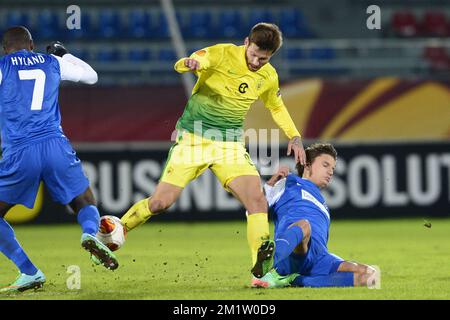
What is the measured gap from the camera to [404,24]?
2103 cm

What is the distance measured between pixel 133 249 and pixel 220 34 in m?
9.60

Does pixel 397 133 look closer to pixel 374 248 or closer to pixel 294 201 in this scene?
pixel 374 248

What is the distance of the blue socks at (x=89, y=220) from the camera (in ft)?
22.7

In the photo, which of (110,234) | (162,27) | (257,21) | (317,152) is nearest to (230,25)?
(257,21)

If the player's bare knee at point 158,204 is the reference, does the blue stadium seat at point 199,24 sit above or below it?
above

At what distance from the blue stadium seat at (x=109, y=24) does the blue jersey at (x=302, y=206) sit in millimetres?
13172

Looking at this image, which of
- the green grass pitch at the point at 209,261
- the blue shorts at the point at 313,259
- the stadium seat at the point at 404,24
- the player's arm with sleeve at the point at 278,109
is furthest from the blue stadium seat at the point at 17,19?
A: the blue shorts at the point at 313,259

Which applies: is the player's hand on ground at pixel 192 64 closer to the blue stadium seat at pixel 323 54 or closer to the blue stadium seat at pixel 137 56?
the blue stadium seat at pixel 137 56

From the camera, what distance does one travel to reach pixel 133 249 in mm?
11344

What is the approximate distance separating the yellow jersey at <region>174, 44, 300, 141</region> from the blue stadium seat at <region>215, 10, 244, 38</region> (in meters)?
12.3

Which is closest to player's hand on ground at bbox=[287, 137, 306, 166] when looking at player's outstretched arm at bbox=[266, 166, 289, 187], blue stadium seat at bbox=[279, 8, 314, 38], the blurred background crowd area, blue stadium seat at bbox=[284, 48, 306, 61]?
player's outstretched arm at bbox=[266, 166, 289, 187]

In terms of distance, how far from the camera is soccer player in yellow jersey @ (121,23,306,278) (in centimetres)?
754

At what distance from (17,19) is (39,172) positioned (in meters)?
13.5

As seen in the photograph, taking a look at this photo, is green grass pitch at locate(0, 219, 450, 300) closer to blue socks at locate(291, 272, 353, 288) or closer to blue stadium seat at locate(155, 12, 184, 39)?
blue socks at locate(291, 272, 353, 288)
